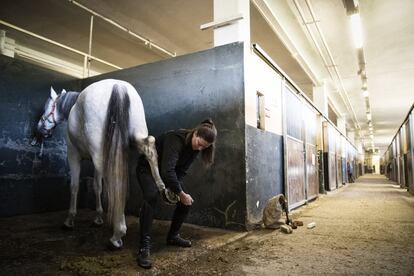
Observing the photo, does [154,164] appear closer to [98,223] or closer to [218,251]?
[218,251]

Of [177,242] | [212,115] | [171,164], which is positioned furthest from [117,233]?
[212,115]

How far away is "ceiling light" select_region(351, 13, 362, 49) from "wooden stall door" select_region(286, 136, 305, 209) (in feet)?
8.65

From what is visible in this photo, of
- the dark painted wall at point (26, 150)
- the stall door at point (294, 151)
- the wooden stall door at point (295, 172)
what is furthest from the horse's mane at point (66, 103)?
the wooden stall door at point (295, 172)

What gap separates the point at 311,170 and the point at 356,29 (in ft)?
10.7

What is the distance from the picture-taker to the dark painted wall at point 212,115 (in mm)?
3273

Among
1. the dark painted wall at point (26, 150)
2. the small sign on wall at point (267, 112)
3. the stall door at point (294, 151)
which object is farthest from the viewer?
the stall door at point (294, 151)

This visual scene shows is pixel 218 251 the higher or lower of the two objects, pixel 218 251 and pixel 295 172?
the lower

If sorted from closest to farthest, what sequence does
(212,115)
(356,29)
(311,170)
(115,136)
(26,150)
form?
(115,136)
(212,115)
(26,150)
(356,29)
(311,170)

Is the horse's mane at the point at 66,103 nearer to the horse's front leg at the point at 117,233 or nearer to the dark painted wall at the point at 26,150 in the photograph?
the dark painted wall at the point at 26,150

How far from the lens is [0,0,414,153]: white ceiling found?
5832 millimetres

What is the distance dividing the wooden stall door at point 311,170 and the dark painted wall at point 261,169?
6.67 feet

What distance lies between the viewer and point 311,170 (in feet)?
22.3

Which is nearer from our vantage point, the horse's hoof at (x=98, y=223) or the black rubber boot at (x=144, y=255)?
the black rubber boot at (x=144, y=255)

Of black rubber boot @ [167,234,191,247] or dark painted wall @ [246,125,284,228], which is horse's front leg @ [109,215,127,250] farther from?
dark painted wall @ [246,125,284,228]
